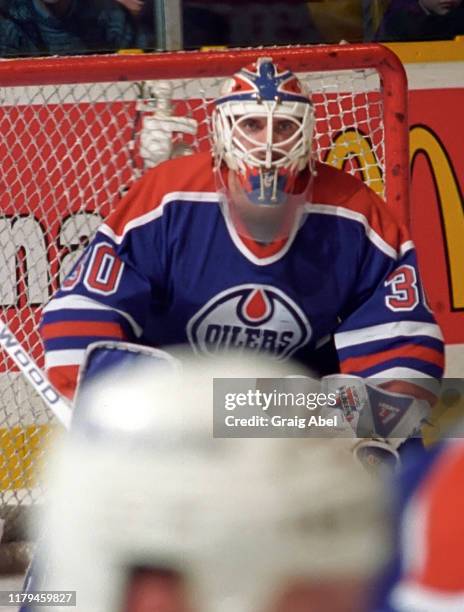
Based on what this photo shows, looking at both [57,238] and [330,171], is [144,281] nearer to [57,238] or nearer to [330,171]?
[330,171]

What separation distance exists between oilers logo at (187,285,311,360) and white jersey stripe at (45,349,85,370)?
0.20 metres

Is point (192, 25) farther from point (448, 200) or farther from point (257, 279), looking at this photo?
point (257, 279)

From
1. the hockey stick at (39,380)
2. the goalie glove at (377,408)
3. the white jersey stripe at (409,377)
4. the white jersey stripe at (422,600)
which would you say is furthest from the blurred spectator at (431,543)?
the white jersey stripe at (409,377)

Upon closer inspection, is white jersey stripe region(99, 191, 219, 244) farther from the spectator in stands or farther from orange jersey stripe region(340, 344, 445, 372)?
the spectator in stands

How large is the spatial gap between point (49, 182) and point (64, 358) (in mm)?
894

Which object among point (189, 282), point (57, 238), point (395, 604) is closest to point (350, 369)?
point (189, 282)

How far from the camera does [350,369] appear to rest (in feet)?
6.03

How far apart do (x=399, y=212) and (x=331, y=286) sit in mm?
382

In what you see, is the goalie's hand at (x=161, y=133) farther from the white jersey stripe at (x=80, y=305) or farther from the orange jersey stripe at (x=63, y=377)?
the orange jersey stripe at (x=63, y=377)

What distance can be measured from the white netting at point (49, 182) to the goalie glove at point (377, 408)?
723mm

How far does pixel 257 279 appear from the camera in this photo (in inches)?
71.8

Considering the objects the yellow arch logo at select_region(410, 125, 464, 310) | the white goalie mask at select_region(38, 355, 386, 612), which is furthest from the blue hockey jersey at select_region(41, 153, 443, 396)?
the yellow arch logo at select_region(410, 125, 464, 310)

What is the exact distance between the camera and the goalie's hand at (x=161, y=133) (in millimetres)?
2141

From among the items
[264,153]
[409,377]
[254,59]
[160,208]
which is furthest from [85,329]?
[254,59]
